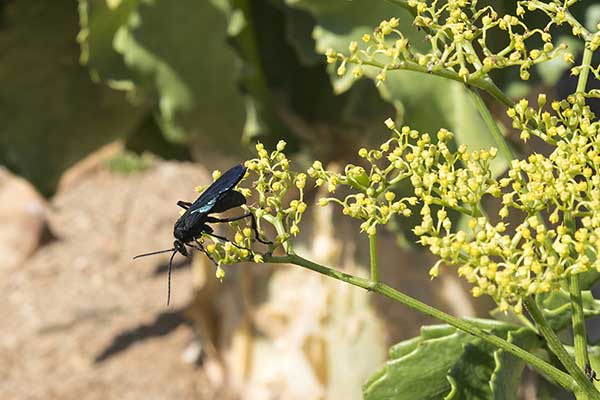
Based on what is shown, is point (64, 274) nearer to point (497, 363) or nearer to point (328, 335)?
point (328, 335)

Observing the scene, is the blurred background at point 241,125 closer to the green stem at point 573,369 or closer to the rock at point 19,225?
the green stem at point 573,369

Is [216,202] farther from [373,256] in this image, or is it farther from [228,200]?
[373,256]

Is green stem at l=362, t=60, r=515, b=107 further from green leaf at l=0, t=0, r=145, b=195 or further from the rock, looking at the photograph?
the rock

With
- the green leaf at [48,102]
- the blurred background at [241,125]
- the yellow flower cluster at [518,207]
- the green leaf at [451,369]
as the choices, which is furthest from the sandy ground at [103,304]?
the yellow flower cluster at [518,207]

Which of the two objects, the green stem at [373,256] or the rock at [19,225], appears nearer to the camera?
the green stem at [373,256]

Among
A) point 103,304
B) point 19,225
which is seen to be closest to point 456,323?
point 103,304

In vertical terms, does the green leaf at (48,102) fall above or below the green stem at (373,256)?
below

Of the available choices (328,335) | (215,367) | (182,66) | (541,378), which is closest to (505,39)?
(182,66)
